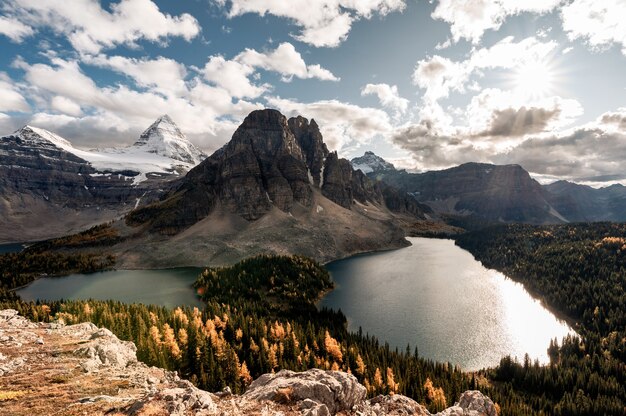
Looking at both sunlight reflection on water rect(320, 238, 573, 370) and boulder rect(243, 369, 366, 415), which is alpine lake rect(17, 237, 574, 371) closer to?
sunlight reflection on water rect(320, 238, 573, 370)

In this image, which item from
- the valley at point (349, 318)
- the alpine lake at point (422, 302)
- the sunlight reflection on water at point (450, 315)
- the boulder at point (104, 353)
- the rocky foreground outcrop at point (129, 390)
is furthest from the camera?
the alpine lake at point (422, 302)

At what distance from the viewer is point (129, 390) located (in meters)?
22.4

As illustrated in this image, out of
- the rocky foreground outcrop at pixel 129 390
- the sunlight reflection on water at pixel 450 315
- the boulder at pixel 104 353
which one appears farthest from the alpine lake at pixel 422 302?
the boulder at pixel 104 353

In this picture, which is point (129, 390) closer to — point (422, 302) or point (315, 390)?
point (315, 390)

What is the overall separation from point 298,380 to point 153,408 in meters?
9.85

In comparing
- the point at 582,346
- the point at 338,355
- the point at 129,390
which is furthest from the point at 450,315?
the point at 129,390

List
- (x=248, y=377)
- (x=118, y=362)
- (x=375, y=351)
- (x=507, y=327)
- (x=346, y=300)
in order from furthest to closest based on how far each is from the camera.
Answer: (x=346, y=300) < (x=507, y=327) < (x=375, y=351) < (x=248, y=377) < (x=118, y=362)

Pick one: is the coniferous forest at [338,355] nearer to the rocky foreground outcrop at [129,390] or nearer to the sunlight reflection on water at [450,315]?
the sunlight reflection on water at [450,315]

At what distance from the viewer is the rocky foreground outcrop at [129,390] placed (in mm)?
18469

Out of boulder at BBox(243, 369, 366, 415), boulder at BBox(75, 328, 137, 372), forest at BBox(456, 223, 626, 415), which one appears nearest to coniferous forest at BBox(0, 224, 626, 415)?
forest at BBox(456, 223, 626, 415)

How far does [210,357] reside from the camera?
6134 centimetres

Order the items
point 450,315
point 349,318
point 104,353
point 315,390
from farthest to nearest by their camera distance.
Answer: point 450,315, point 349,318, point 104,353, point 315,390

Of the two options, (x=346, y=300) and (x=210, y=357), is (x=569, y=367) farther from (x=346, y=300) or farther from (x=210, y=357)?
(x=210, y=357)

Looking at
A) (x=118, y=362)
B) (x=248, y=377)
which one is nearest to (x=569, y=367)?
(x=248, y=377)
